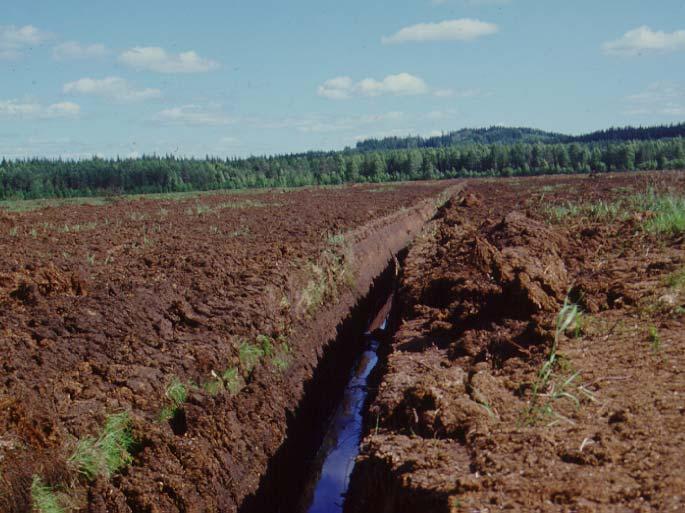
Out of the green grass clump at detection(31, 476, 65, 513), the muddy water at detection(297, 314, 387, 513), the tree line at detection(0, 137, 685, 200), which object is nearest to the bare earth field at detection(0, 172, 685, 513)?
the green grass clump at detection(31, 476, 65, 513)

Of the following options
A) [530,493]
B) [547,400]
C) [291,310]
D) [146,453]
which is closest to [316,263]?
[291,310]

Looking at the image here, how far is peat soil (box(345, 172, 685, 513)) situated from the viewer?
3.23 m

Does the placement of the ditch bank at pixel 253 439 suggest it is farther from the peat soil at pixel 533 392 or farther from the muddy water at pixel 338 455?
the peat soil at pixel 533 392

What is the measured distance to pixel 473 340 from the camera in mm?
5992

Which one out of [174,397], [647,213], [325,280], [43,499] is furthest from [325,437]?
[647,213]

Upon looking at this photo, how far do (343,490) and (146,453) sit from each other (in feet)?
8.64

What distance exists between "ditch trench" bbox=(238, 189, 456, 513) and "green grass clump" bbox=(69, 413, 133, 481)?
1259 millimetres

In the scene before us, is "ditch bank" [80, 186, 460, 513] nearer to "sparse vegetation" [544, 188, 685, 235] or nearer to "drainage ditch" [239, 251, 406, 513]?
"drainage ditch" [239, 251, 406, 513]

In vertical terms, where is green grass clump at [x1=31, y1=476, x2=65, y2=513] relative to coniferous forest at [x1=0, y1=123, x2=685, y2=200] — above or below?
below

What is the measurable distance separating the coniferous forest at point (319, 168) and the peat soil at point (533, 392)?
6121cm

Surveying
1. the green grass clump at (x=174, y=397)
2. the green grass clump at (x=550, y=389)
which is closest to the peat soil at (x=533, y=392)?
the green grass clump at (x=550, y=389)

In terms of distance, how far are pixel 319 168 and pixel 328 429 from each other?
84267 millimetres

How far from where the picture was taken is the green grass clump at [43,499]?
3979mm

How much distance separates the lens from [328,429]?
835 centimetres
